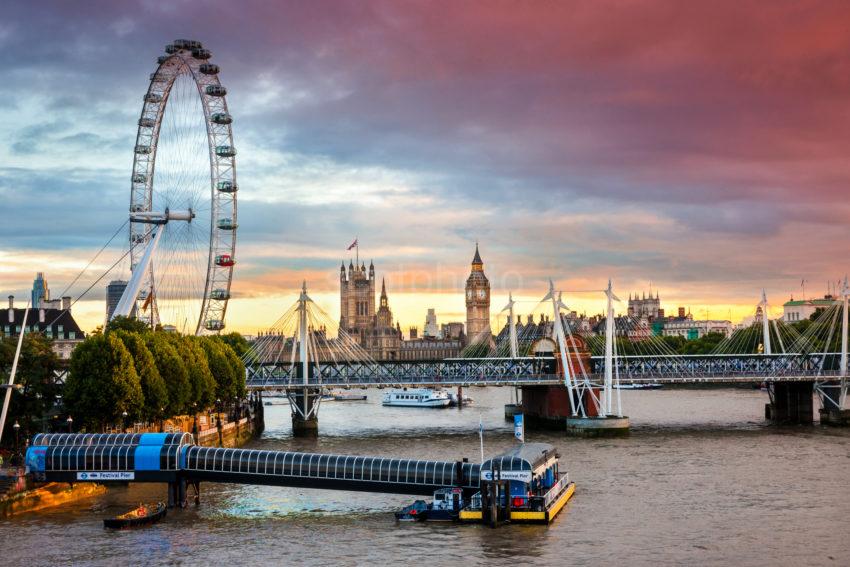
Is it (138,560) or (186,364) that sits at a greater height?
(186,364)

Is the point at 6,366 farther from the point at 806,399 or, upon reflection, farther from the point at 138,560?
the point at 806,399

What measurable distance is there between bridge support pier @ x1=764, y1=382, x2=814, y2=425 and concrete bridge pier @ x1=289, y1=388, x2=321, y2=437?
3703cm

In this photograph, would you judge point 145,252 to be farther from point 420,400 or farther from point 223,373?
point 420,400

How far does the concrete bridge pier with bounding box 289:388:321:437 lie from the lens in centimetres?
8900

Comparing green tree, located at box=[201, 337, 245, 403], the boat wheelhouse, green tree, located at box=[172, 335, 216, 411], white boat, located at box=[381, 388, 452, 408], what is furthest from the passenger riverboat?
white boat, located at box=[381, 388, 452, 408]

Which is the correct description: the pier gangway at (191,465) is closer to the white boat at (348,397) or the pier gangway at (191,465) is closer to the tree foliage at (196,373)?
the tree foliage at (196,373)

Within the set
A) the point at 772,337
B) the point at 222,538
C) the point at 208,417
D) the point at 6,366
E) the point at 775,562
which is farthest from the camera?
the point at 772,337

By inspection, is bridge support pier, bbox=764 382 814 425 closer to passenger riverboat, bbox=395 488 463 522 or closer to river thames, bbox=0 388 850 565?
river thames, bbox=0 388 850 565

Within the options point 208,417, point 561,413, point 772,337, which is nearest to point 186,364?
point 208,417

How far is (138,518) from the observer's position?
155 feet

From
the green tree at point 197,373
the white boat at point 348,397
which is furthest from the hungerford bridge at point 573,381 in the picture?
the white boat at point 348,397

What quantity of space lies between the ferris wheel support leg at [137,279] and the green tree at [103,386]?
12611mm

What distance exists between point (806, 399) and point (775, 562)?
2329 inches

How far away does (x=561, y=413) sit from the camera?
9294cm
